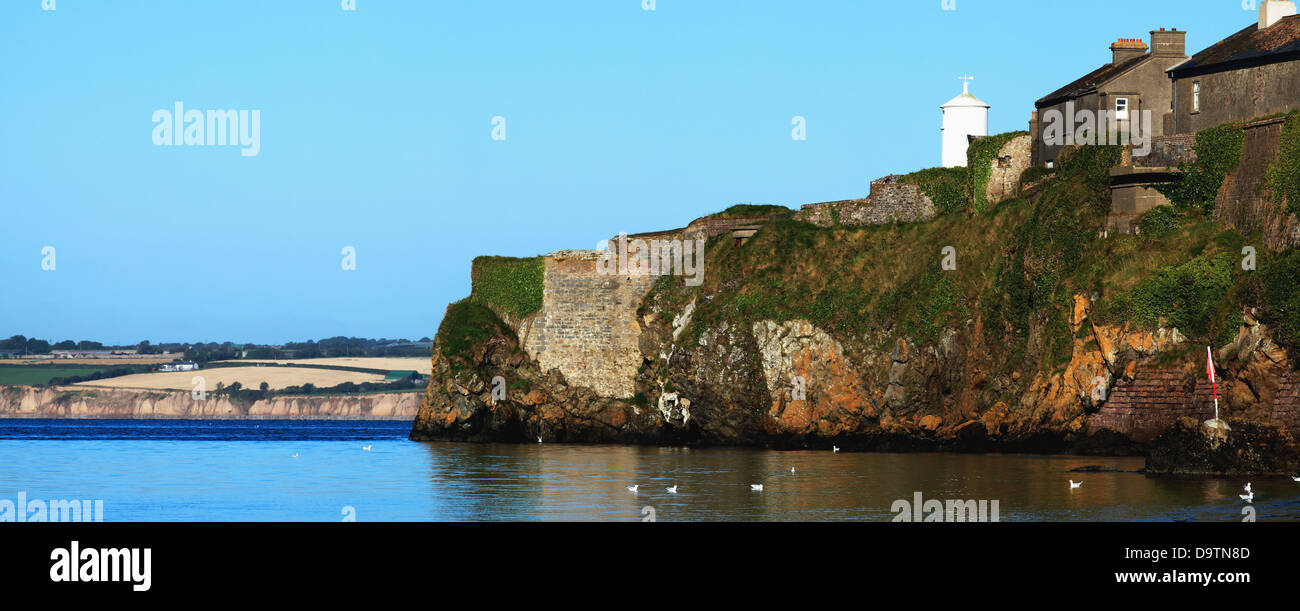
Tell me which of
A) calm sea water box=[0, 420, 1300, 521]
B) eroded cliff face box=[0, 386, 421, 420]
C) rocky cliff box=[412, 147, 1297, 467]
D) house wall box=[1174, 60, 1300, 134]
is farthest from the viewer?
eroded cliff face box=[0, 386, 421, 420]

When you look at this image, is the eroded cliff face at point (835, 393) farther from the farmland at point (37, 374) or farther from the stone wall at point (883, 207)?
the farmland at point (37, 374)

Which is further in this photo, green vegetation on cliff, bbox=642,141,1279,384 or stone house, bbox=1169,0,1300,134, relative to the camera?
stone house, bbox=1169,0,1300,134

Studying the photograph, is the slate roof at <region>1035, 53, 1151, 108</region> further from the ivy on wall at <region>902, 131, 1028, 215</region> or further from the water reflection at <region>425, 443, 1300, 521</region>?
the water reflection at <region>425, 443, 1300, 521</region>

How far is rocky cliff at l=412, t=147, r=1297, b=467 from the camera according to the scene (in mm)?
47312

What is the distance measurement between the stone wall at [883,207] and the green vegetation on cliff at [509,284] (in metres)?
13.0

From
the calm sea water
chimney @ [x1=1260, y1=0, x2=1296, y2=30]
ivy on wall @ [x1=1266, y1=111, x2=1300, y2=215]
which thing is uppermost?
chimney @ [x1=1260, y1=0, x2=1296, y2=30]

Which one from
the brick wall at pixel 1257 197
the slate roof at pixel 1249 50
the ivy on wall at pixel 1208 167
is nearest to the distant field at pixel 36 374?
the slate roof at pixel 1249 50

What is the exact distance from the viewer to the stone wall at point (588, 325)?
227 feet

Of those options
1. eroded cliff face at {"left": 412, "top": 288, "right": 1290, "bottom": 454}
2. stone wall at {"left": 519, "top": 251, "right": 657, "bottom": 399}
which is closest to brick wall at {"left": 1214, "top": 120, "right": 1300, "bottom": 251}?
eroded cliff face at {"left": 412, "top": 288, "right": 1290, "bottom": 454}

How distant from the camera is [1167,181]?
51219 millimetres

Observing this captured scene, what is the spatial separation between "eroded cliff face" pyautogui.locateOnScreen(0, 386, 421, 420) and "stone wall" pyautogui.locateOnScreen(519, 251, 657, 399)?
345ft

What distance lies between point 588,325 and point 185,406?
382ft
